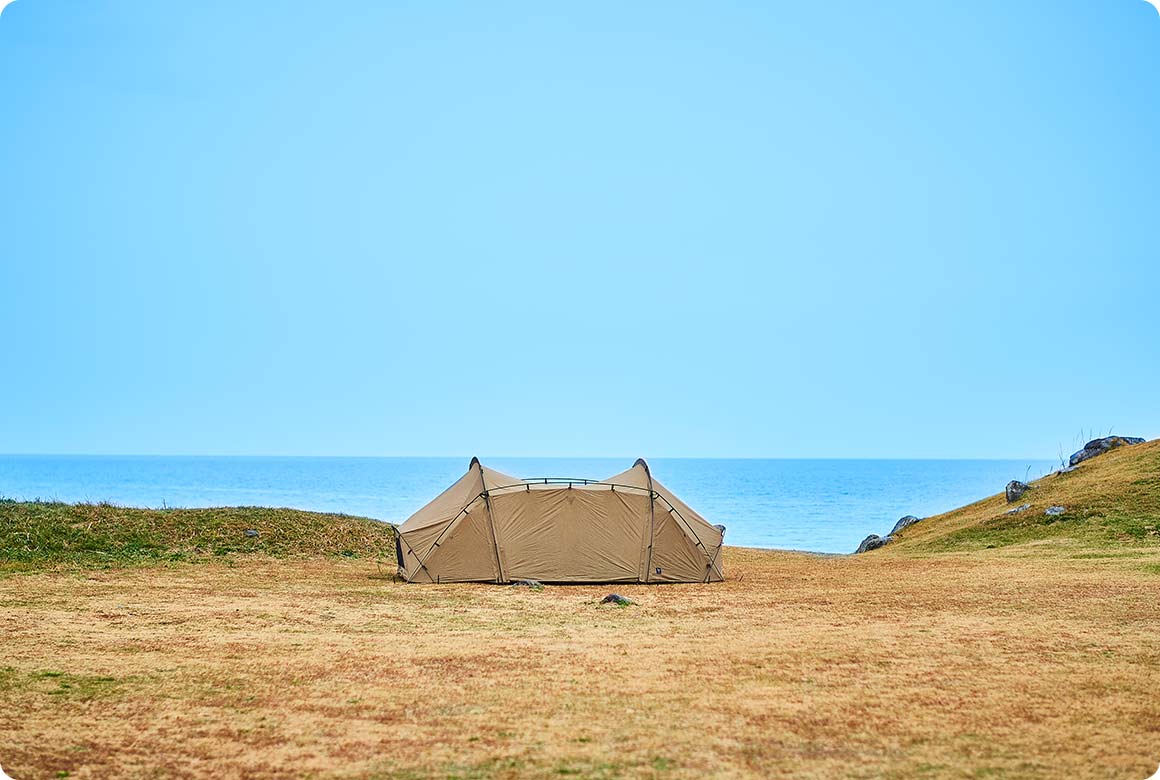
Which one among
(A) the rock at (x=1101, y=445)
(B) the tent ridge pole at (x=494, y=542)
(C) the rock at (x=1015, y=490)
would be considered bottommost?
(B) the tent ridge pole at (x=494, y=542)

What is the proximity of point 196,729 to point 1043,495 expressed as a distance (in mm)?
32512

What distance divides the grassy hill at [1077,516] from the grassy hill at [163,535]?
1745 centimetres

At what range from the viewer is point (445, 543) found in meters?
22.9

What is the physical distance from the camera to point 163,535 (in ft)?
90.6

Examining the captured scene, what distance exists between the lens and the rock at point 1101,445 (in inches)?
1661

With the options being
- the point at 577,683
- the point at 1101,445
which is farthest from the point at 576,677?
the point at 1101,445

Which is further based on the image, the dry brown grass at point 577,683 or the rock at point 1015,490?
the rock at point 1015,490

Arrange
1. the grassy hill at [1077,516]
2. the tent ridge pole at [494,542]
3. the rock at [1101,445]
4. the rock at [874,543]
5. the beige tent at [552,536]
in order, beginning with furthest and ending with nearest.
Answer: the rock at [1101,445], the rock at [874,543], the grassy hill at [1077,516], the beige tent at [552,536], the tent ridge pole at [494,542]

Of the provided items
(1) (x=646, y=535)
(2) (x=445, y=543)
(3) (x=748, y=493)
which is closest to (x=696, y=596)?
(1) (x=646, y=535)

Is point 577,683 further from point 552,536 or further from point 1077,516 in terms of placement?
point 1077,516

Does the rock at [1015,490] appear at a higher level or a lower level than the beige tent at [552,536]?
higher

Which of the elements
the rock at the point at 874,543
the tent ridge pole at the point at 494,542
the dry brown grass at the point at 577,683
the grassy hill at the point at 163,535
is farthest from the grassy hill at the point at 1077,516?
the grassy hill at the point at 163,535

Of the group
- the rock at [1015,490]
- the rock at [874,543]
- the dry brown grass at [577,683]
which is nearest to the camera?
the dry brown grass at [577,683]

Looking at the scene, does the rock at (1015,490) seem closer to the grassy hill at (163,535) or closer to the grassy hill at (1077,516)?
the grassy hill at (1077,516)
